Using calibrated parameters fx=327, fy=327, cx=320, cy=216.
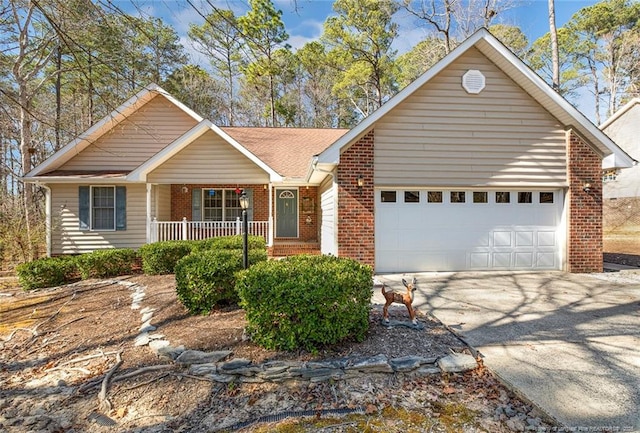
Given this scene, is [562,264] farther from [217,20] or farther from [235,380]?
[217,20]

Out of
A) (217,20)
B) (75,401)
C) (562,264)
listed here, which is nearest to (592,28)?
(562,264)

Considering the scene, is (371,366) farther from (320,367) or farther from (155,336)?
(155,336)

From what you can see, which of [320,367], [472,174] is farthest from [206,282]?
[472,174]

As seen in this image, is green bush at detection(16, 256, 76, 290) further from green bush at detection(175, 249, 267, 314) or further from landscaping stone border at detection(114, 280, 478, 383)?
landscaping stone border at detection(114, 280, 478, 383)

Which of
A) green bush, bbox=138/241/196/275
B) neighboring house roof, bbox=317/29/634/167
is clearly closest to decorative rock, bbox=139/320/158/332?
green bush, bbox=138/241/196/275

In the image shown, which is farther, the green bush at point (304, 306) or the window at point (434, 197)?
the window at point (434, 197)

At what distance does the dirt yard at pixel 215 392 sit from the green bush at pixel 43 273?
4288 mm

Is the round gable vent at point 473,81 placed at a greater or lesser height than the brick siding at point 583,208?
greater

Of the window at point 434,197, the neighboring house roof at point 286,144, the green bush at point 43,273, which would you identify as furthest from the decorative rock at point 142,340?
the neighboring house roof at point 286,144

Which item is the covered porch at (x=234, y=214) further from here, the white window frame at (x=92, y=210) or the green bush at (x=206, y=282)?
the green bush at (x=206, y=282)

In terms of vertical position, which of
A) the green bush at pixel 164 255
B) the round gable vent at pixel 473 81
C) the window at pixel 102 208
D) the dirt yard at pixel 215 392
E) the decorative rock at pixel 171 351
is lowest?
the dirt yard at pixel 215 392

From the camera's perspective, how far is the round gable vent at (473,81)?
314 inches

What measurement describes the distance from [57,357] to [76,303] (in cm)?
271

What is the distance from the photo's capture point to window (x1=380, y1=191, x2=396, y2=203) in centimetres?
807
